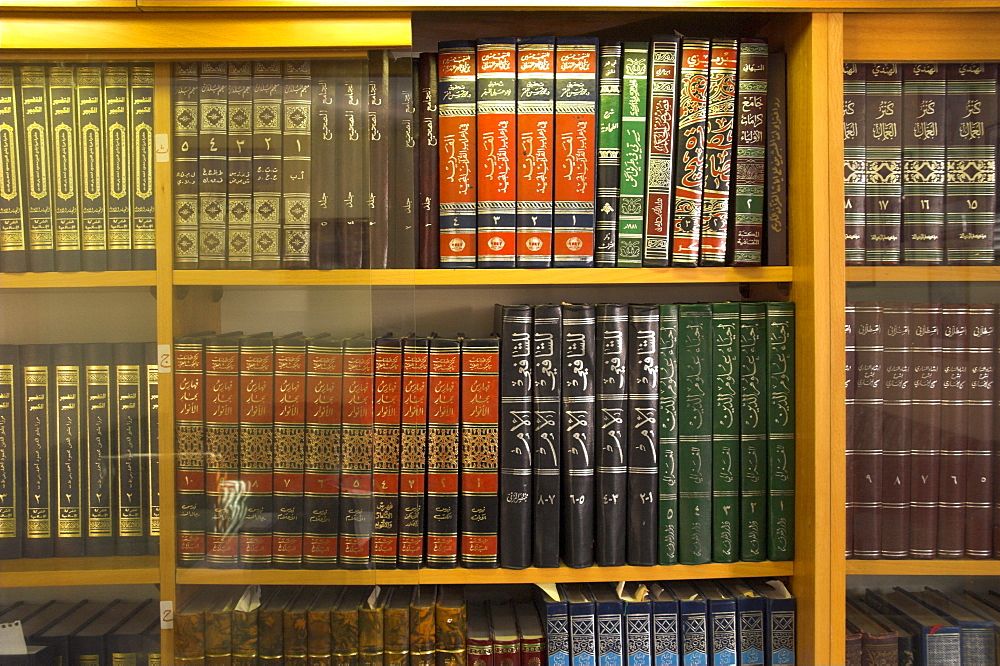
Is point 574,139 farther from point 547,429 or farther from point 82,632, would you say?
point 82,632

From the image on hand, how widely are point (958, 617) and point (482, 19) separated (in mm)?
1118

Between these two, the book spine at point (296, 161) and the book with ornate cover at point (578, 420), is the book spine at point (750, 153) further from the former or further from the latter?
the book spine at point (296, 161)

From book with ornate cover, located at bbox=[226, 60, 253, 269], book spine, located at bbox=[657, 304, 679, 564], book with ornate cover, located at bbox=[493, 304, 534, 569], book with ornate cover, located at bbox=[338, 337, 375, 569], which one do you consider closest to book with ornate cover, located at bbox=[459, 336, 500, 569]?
book with ornate cover, located at bbox=[493, 304, 534, 569]

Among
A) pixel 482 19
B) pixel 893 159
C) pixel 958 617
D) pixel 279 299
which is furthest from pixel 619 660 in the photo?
pixel 482 19

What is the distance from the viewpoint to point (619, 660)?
1.00 m

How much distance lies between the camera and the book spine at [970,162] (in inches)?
37.2

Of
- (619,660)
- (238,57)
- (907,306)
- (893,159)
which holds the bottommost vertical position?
(619,660)

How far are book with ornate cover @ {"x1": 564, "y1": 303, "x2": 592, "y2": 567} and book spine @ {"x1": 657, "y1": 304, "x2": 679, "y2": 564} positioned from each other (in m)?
0.10

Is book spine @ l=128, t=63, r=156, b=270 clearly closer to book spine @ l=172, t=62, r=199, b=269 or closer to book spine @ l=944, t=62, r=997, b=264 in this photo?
book spine @ l=172, t=62, r=199, b=269

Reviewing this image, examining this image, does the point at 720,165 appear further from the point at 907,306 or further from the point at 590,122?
the point at 907,306

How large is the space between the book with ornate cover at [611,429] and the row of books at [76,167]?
64 cm

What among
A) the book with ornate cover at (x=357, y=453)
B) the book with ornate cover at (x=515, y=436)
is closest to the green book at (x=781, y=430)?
the book with ornate cover at (x=515, y=436)

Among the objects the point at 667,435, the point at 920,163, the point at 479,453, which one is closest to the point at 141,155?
the point at 479,453

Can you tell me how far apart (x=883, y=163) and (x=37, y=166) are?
1162 mm
